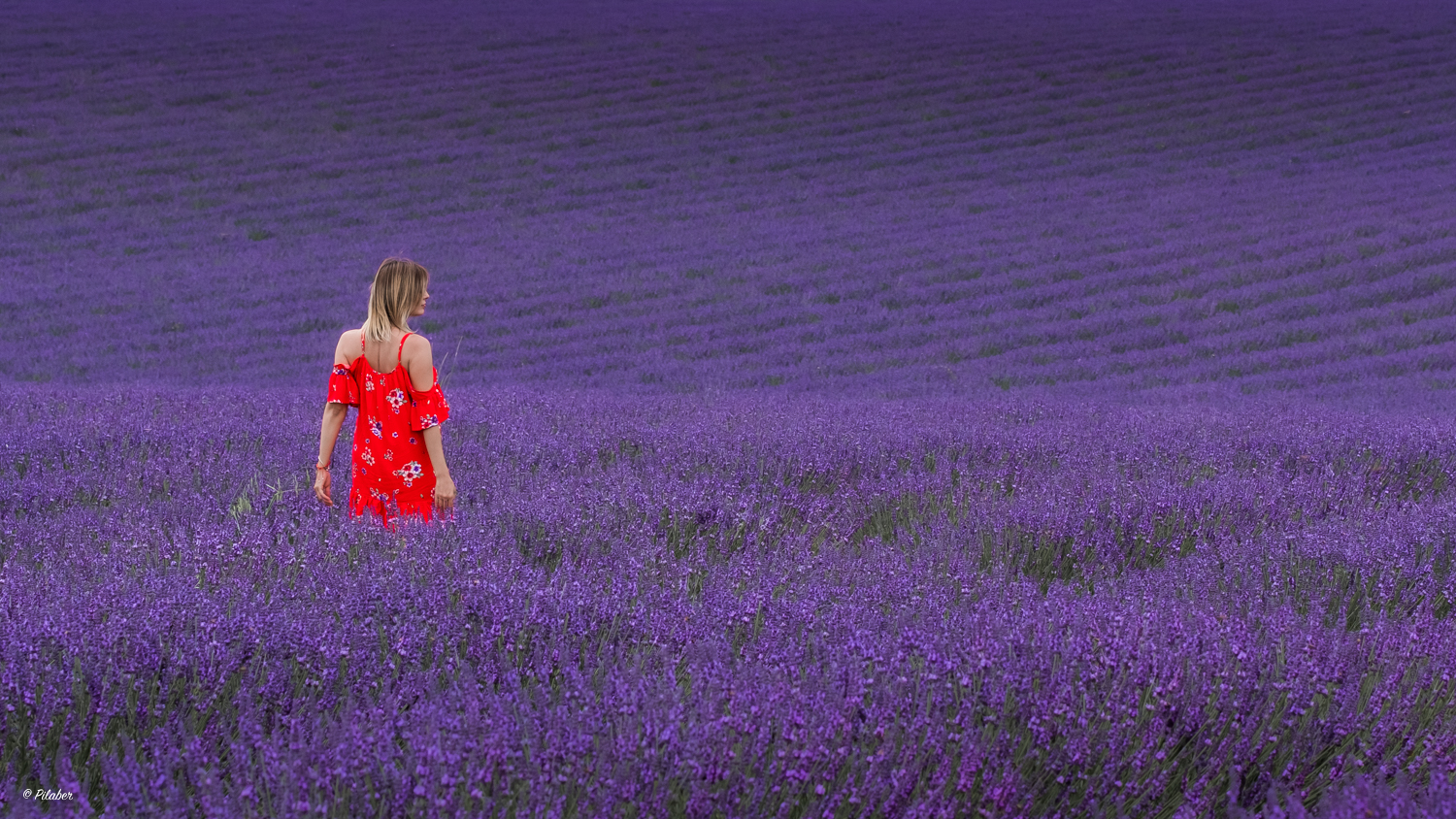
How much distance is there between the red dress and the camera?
3.27 meters

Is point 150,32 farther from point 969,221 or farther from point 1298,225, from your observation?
point 1298,225

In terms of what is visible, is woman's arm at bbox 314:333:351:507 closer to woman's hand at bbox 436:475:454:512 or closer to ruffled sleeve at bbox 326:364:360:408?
ruffled sleeve at bbox 326:364:360:408

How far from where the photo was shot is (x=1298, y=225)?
11914mm

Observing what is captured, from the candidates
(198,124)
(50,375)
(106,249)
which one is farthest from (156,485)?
(198,124)

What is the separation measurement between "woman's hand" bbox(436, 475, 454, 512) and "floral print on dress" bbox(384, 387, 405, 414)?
25 cm

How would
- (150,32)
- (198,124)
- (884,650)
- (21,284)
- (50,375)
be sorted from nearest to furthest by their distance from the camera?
(884,650), (50,375), (21,284), (198,124), (150,32)

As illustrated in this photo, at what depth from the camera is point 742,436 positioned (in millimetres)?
4535

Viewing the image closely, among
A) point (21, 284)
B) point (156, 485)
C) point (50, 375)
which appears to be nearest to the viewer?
point (156, 485)

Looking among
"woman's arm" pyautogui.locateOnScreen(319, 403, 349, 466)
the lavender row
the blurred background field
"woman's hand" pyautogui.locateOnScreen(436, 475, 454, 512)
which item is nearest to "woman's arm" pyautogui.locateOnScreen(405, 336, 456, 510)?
"woman's hand" pyautogui.locateOnScreen(436, 475, 454, 512)

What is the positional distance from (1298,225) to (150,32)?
1726cm

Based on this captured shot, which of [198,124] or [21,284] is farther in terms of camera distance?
[198,124]

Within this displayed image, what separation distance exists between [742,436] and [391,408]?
5.27 ft

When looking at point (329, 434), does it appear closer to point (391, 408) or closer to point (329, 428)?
point (329, 428)

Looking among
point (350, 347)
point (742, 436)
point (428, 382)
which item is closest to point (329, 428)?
point (350, 347)
